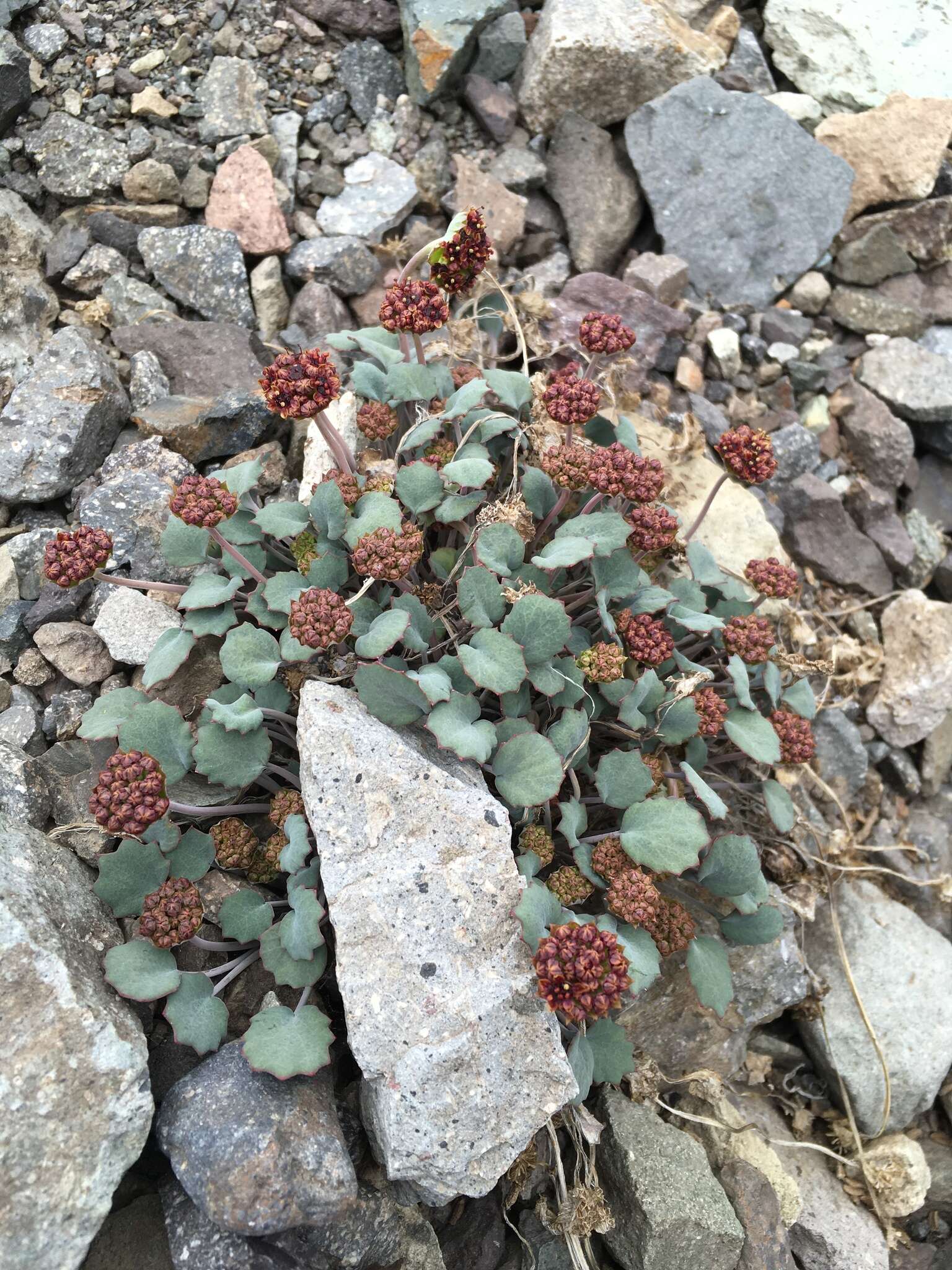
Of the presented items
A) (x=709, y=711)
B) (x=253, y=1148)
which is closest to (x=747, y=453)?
(x=709, y=711)

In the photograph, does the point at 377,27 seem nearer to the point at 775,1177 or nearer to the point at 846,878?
the point at 846,878

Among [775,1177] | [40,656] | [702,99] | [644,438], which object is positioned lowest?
[775,1177]

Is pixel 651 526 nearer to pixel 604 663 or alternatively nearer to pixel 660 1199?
pixel 604 663

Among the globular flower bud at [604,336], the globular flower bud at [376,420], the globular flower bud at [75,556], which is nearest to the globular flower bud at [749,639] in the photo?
the globular flower bud at [604,336]

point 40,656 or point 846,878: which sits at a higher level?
point 40,656

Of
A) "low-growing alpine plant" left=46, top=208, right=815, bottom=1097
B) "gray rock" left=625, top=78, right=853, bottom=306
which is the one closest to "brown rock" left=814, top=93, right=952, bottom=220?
"gray rock" left=625, top=78, right=853, bottom=306

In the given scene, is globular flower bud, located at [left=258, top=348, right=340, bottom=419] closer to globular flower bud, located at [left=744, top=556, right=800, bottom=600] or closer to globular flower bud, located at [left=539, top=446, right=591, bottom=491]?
globular flower bud, located at [left=539, top=446, right=591, bottom=491]

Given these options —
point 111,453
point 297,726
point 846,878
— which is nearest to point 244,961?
point 297,726

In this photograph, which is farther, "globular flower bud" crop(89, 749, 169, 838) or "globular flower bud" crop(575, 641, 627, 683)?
"globular flower bud" crop(575, 641, 627, 683)
